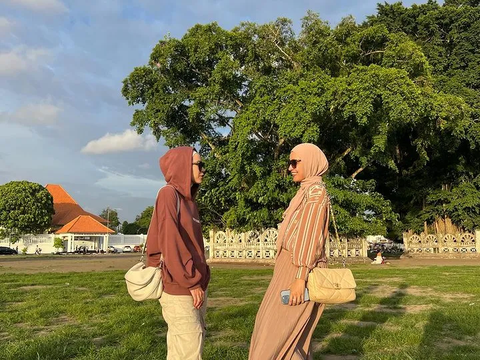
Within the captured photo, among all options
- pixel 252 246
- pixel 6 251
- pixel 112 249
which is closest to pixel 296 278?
pixel 252 246

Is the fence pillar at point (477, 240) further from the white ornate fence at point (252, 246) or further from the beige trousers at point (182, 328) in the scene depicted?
the beige trousers at point (182, 328)

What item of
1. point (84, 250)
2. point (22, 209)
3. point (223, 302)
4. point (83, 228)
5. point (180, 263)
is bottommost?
point (223, 302)

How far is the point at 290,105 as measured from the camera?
17.7 metres

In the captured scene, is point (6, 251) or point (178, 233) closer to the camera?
point (178, 233)

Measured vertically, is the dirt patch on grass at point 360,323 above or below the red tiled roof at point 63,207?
below

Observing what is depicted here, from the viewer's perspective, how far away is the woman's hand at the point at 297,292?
9.23 feet

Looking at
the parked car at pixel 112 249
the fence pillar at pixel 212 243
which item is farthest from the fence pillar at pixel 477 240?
the parked car at pixel 112 249

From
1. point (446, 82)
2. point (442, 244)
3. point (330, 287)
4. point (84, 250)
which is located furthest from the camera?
point (84, 250)

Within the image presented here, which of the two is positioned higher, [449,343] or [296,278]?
[296,278]

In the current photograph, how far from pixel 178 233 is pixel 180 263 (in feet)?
0.63

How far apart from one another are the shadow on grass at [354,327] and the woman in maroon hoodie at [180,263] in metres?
2.19

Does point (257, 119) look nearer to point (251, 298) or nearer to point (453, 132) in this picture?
point (453, 132)

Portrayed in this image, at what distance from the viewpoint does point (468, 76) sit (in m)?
24.6

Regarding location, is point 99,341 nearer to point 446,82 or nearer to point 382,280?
point 382,280
